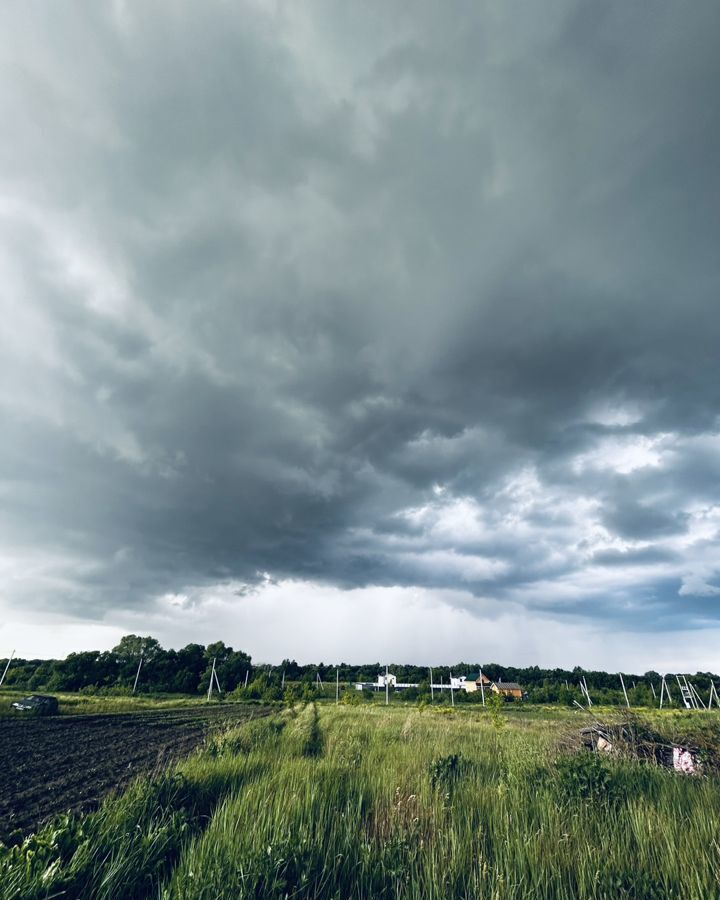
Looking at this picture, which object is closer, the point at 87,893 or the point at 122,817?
the point at 87,893

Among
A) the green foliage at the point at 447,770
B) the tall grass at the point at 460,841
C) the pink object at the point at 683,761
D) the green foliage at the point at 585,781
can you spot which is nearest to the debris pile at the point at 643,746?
the pink object at the point at 683,761

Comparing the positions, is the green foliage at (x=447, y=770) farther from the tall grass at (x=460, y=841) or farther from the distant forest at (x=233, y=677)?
the distant forest at (x=233, y=677)

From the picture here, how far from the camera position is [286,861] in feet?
12.6

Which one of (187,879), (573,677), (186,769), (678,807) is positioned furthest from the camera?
(573,677)

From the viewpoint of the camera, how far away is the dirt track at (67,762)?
368 inches

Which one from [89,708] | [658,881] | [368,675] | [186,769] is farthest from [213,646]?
[658,881]

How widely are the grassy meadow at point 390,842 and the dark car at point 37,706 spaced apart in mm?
39014

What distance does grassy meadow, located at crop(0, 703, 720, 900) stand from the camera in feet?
11.9

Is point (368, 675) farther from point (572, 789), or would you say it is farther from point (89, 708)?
point (572, 789)

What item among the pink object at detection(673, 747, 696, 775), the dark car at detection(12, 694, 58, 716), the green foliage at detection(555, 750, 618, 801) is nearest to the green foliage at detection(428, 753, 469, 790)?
the green foliage at detection(555, 750, 618, 801)

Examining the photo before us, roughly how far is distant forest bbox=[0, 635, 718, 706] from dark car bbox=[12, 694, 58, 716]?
3312cm

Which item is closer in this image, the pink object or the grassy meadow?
the grassy meadow

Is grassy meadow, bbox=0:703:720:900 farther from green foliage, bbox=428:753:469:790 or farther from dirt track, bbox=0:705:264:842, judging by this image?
dirt track, bbox=0:705:264:842

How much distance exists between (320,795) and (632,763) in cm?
726
